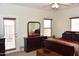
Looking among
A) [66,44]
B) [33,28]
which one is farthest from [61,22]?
[33,28]

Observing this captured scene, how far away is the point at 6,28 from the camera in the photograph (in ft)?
4.42

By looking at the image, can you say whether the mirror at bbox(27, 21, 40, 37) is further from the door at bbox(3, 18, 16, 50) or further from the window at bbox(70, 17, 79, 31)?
the window at bbox(70, 17, 79, 31)

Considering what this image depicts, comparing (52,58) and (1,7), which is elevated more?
(1,7)

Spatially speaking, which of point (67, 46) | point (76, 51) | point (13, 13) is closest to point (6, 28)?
point (13, 13)

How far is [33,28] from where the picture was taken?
1.51m

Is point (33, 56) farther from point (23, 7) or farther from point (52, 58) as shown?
point (23, 7)

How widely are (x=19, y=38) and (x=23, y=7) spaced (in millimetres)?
456

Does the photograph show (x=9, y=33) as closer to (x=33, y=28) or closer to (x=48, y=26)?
(x=33, y=28)

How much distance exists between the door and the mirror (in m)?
0.23

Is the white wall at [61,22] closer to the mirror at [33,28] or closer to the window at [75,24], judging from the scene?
the window at [75,24]

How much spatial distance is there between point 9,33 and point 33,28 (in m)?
0.36

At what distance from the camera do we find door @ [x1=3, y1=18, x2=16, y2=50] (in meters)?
1.35

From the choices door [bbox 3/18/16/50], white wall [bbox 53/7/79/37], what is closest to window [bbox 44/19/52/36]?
white wall [bbox 53/7/79/37]

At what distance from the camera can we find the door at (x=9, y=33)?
135cm
